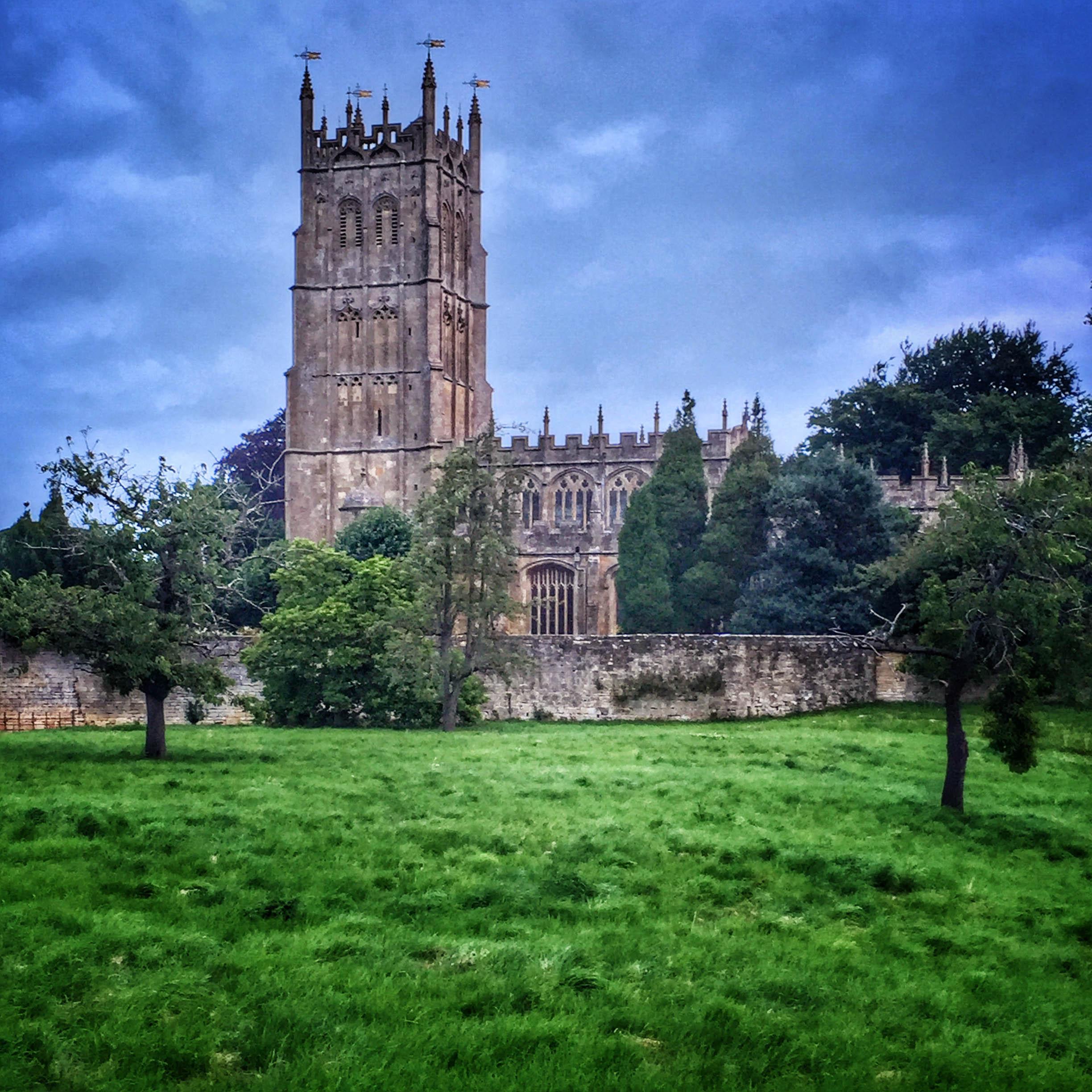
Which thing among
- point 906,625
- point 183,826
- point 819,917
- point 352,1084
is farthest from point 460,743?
point 352,1084

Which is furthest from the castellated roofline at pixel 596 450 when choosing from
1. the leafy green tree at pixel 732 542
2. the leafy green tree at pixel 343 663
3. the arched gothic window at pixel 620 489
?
the leafy green tree at pixel 343 663

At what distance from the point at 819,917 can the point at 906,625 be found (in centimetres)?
792

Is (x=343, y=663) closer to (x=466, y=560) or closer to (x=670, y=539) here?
(x=466, y=560)

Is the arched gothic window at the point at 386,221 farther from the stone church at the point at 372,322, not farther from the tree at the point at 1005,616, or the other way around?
the tree at the point at 1005,616

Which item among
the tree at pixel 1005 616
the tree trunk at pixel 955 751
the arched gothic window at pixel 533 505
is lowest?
the tree trunk at pixel 955 751

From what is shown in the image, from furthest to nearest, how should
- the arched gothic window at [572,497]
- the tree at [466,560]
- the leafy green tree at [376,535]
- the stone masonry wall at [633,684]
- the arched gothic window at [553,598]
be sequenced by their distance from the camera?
the arched gothic window at [572,497], the arched gothic window at [553,598], the leafy green tree at [376,535], the stone masonry wall at [633,684], the tree at [466,560]

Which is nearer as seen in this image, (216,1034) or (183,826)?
(216,1034)

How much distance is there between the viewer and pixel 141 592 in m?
19.7

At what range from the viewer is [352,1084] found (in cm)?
737

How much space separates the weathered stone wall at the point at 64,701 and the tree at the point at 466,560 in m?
5.47

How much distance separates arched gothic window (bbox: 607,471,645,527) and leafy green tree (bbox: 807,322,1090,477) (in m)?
9.62

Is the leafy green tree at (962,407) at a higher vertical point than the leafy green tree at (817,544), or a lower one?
higher

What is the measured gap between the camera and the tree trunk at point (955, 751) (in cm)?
1769

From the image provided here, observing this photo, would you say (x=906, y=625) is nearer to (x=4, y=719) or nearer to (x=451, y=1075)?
(x=451, y=1075)
